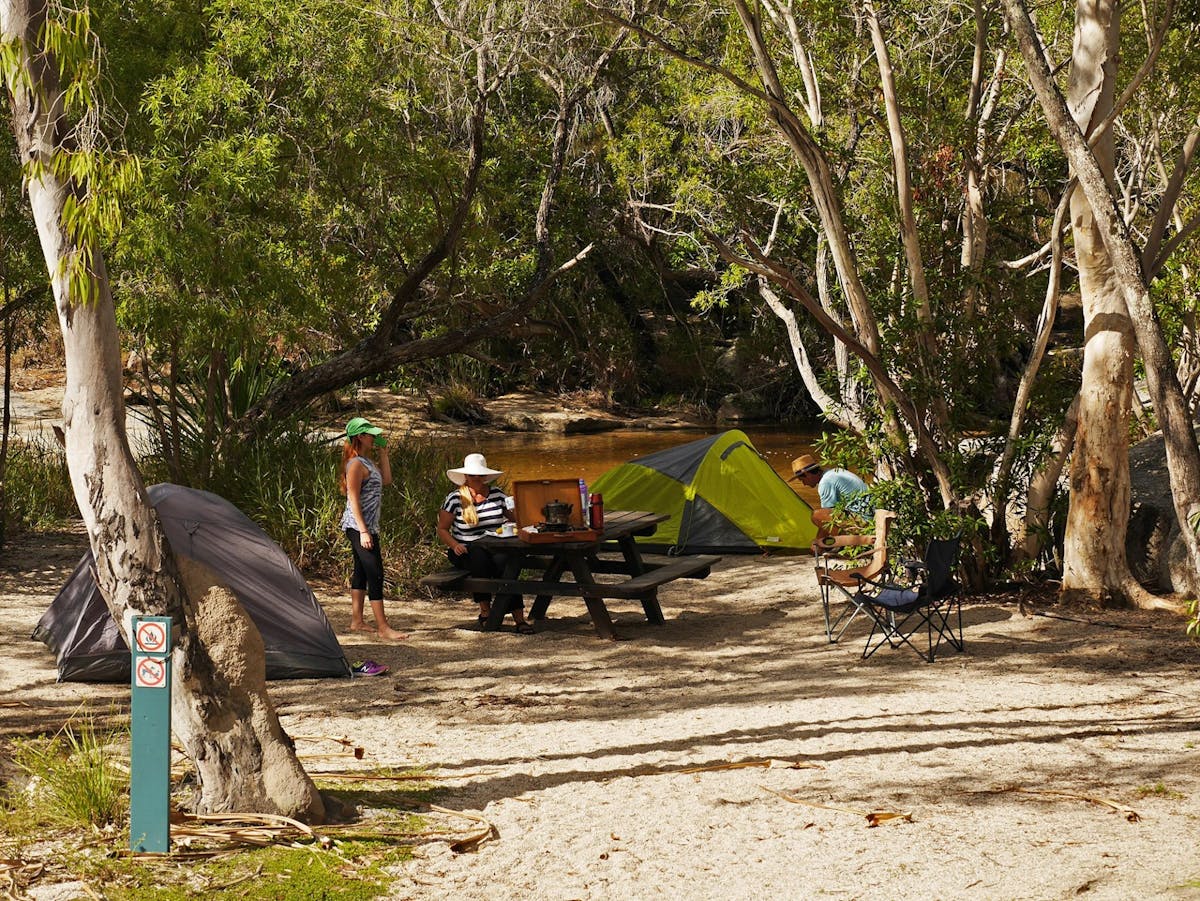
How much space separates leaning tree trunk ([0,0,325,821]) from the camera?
15.6 feet

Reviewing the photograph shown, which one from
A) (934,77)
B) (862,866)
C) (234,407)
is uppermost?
(934,77)

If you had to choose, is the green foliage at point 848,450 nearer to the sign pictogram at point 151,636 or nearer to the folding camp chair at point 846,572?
the folding camp chair at point 846,572

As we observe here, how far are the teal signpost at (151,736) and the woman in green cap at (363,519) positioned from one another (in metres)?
4.65

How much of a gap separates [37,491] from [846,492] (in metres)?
8.58

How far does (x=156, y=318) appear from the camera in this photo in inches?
432

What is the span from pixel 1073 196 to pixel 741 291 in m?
17.4

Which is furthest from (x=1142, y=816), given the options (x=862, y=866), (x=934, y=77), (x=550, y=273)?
(x=550, y=273)

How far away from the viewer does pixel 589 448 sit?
26.6 m

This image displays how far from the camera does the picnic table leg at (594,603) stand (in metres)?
9.48

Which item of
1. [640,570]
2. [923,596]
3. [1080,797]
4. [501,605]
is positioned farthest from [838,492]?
[1080,797]

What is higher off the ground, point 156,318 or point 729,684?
point 156,318

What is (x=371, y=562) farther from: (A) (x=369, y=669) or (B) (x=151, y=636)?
(B) (x=151, y=636)

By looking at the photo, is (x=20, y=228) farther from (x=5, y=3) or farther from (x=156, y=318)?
(x=5, y=3)

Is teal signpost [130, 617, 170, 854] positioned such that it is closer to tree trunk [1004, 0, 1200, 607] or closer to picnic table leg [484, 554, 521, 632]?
tree trunk [1004, 0, 1200, 607]
